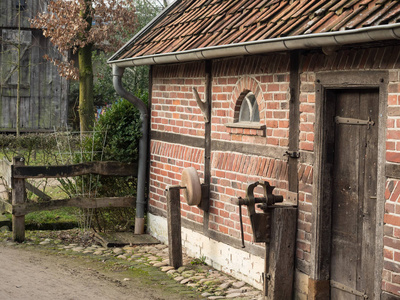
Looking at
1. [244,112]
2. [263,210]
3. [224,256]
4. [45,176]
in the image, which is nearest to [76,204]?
[45,176]

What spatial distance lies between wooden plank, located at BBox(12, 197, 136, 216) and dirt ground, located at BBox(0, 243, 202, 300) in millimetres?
709

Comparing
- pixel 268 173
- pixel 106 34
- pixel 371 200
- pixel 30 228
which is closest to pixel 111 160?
pixel 30 228

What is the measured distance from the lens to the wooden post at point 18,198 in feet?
30.8

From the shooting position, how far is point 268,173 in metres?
7.18

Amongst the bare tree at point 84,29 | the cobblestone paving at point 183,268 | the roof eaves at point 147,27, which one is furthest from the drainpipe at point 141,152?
the bare tree at point 84,29

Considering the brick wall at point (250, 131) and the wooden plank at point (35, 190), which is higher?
the brick wall at point (250, 131)

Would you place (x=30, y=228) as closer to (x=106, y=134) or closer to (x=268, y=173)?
(x=106, y=134)

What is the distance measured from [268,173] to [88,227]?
4.16m

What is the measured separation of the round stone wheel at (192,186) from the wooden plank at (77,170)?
189 cm

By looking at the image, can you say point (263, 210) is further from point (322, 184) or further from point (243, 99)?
point (243, 99)

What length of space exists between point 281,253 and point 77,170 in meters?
4.13

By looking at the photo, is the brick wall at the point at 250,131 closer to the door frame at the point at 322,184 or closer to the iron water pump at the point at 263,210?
the door frame at the point at 322,184

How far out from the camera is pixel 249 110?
7.73m

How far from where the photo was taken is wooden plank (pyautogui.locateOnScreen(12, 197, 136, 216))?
9.46 m
